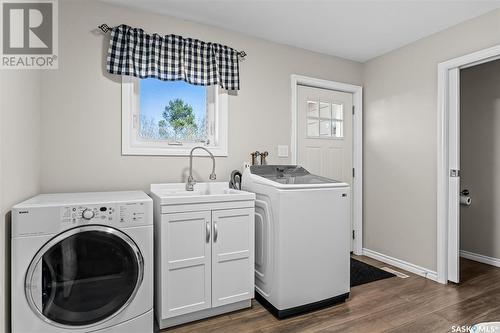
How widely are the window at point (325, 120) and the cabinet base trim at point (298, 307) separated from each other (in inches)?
68.0

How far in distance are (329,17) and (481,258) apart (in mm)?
3188

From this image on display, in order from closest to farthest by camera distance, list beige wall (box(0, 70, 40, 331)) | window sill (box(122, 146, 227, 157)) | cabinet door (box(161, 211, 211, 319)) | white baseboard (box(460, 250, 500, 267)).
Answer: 1. beige wall (box(0, 70, 40, 331))
2. cabinet door (box(161, 211, 211, 319))
3. window sill (box(122, 146, 227, 157))
4. white baseboard (box(460, 250, 500, 267))

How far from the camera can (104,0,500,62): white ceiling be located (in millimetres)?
2260

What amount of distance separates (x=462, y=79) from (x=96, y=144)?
13.6 feet

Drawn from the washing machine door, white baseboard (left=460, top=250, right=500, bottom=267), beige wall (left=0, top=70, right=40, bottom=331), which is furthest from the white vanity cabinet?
white baseboard (left=460, top=250, right=500, bottom=267)

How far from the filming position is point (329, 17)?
247 cm

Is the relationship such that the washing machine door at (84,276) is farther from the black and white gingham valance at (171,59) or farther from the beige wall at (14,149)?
the black and white gingham valance at (171,59)

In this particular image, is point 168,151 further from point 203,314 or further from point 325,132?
point 325,132

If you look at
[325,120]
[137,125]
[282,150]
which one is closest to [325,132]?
[325,120]

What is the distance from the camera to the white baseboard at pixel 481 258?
3.08 metres

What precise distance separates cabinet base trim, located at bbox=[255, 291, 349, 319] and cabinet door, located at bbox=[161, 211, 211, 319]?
467mm

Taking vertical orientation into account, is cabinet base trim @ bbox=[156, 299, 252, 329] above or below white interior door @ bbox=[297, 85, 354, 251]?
below

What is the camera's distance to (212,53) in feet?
8.45

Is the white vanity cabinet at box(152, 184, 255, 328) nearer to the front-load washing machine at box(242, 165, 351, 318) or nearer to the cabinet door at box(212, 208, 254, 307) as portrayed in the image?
the cabinet door at box(212, 208, 254, 307)
